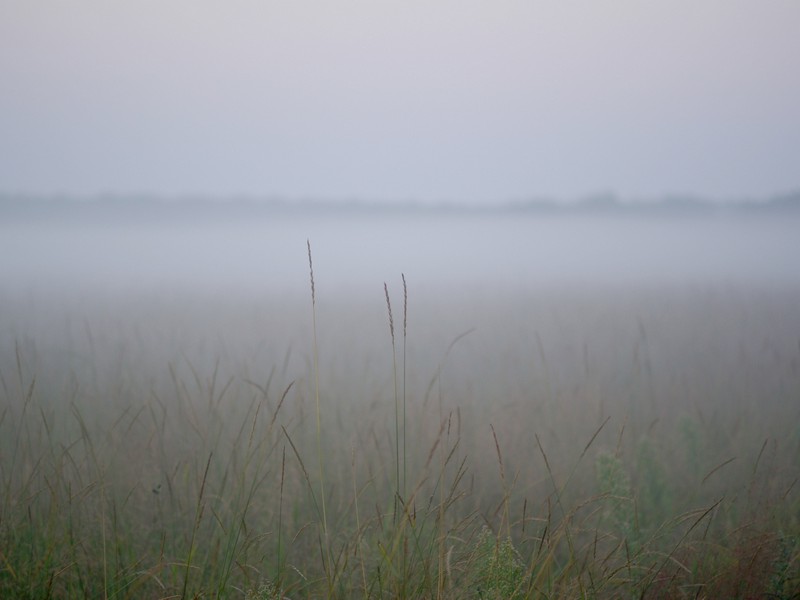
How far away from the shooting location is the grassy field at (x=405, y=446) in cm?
174

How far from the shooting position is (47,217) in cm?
512

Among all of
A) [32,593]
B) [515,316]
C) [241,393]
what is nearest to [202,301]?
[241,393]

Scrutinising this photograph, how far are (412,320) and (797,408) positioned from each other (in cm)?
284

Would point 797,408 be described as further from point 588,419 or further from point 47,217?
point 47,217

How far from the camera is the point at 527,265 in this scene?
6.11 m

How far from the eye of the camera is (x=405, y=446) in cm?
199

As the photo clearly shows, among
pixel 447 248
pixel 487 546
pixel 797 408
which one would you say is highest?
pixel 447 248

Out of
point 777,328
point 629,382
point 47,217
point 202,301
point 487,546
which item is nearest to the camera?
point 487,546

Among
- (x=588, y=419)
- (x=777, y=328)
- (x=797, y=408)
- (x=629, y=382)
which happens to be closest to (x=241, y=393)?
(x=588, y=419)

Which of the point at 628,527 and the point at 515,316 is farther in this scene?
the point at 515,316

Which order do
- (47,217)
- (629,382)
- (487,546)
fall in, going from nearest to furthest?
(487,546)
(629,382)
(47,217)

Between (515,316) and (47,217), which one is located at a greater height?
(47,217)

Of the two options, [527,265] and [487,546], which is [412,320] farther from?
[487,546]

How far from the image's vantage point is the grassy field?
68.7 inches
